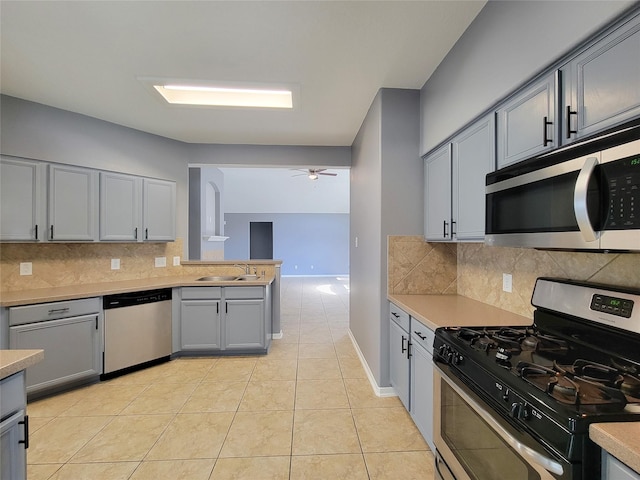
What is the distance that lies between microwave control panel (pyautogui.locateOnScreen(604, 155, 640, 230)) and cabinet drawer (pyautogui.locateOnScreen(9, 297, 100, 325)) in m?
3.58

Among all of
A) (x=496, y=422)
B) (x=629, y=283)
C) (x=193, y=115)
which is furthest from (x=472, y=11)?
(x=193, y=115)

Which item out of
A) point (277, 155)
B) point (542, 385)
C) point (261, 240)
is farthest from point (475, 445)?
point (261, 240)

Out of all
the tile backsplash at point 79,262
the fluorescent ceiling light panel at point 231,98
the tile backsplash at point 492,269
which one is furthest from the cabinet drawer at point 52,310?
the tile backsplash at point 492,269

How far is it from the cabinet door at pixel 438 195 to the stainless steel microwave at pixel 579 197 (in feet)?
2.28

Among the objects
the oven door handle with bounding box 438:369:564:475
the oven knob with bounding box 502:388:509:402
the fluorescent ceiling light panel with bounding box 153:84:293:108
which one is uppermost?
the fluorescent ceiling light panel with bounding box 153:84:293:108

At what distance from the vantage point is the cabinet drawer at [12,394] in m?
1.01

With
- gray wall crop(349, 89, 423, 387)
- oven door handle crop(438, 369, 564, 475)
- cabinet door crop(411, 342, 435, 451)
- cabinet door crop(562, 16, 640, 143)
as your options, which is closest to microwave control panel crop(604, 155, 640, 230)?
cabinet door crop(562, 16, 640, 143)

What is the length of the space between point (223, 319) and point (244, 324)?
9.7 inches

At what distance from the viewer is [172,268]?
12.2ft

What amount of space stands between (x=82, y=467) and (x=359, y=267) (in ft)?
8.82

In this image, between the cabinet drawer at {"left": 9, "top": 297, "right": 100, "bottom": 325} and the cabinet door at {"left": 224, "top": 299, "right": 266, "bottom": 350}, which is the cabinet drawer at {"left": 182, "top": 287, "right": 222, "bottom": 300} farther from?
the cabinet drawer at {"left": 9, "top": 297, "right": 100, "bottom": 325}

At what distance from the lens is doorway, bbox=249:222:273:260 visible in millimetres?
10875

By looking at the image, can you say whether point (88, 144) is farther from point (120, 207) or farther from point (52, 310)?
point (52, 310)

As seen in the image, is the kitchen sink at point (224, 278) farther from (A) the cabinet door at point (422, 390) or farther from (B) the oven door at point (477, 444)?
(B) the oven door at point (477, 444)
